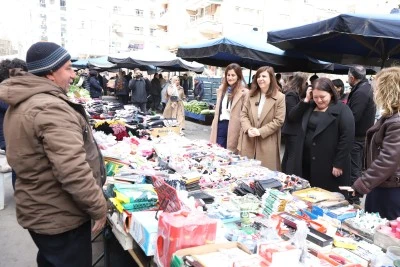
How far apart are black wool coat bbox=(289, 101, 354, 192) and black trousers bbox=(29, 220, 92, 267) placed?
7.89ft

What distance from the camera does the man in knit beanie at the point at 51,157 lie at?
1.61 meters

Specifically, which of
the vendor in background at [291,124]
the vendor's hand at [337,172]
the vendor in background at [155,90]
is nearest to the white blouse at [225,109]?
the vendor in background at [291,124]

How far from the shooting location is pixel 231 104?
4660 mm

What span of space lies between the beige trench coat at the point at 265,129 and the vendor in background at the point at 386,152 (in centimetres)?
155

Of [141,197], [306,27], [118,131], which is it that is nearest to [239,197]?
[141,197]

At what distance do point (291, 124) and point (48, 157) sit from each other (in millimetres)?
3491

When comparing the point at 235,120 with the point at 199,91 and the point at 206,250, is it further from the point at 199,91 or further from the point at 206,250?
the point at 199,91

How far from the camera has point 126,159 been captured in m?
3.38

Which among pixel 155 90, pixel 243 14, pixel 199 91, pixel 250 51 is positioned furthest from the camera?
pixel 243 14

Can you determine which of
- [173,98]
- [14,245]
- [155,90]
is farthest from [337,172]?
[155,90]

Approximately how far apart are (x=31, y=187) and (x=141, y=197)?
28.2 inches

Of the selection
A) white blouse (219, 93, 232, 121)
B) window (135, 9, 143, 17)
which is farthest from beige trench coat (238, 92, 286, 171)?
window (135, 9, 143, 17)

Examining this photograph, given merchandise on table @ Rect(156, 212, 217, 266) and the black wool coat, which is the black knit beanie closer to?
merchandise on table @ Rect(156, 212, 217, 266)

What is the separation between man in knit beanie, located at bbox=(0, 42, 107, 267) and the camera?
161 cm
